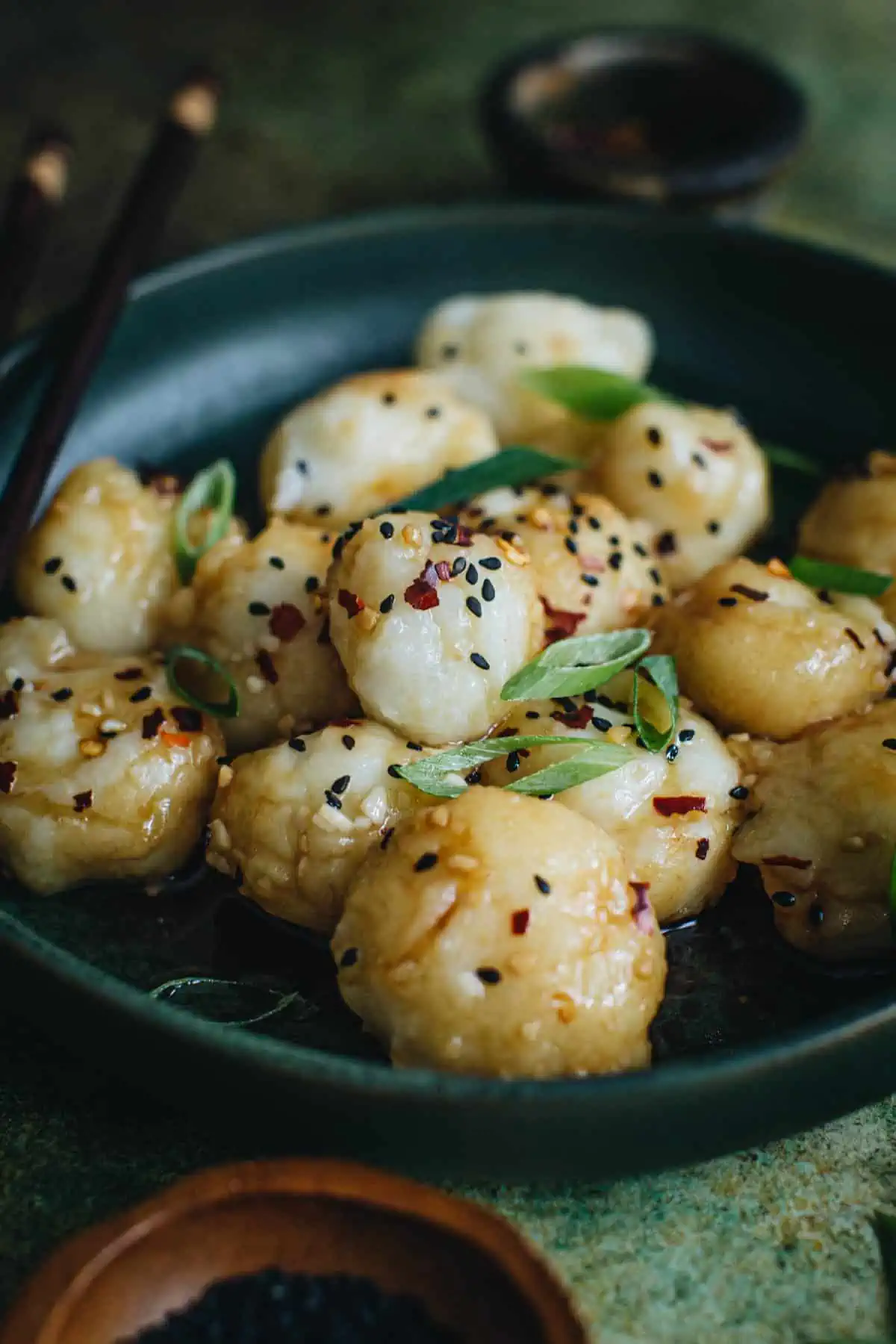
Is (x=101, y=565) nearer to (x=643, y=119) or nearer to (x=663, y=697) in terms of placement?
(x=663, y=697)

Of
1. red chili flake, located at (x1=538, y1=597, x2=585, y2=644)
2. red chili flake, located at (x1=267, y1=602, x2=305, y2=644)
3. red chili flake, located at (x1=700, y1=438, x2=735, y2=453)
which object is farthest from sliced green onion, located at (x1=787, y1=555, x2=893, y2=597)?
red chili flake, located at (x1=267, y1=602, x2=305, y2=644)

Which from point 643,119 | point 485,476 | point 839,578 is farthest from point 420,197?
point 839,578

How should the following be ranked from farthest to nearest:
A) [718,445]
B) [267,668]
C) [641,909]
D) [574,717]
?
[718,445] → [267,668] → [574,717] → [641,909]

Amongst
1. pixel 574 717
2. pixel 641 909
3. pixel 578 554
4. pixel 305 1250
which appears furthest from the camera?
pixel 578 554

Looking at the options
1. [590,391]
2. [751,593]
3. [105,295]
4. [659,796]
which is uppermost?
[105,295]

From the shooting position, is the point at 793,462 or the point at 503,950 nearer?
the point at 503,950

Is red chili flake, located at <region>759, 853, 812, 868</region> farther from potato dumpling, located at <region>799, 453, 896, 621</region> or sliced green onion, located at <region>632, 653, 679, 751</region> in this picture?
potato dumpling, located at <region>799, 453, 896, 621</region>

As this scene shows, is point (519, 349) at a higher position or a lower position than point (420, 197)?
higher
